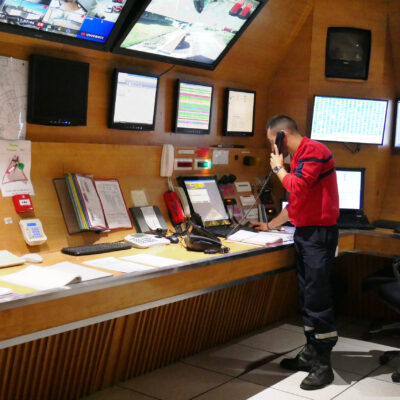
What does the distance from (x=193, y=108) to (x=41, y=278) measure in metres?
2.14

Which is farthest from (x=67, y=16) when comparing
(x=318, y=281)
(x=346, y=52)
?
(x=346, y=52)

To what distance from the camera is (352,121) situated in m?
5.10

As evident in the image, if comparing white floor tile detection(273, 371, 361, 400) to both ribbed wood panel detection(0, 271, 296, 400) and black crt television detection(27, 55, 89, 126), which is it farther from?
black crt television detection(27, 55, 89, 126)

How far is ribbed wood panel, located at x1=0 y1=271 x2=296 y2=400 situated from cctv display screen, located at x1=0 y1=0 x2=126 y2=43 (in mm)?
1673

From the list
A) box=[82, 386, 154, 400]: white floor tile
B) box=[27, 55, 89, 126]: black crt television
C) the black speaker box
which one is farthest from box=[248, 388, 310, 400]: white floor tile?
the black speaker box

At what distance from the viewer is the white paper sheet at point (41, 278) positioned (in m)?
2.73

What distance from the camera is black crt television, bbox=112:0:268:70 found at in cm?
386

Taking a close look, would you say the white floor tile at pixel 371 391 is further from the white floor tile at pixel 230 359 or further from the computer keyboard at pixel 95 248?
the computer keyboard at pixel 95 248

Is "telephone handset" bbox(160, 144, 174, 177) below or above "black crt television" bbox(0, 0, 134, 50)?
below

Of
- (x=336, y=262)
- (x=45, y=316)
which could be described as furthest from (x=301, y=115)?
(x=45, y=316)

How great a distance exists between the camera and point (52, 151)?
3.64m

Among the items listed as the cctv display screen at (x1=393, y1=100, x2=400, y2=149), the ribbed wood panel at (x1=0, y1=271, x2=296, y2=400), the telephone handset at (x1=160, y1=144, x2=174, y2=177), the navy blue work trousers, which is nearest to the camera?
the ribbed wood panel at (x1=0, y1=271, x2=296, y2=400)

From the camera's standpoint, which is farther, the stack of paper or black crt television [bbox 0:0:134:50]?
the stack of paper

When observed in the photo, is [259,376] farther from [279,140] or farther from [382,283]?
[279,140]
